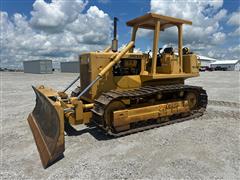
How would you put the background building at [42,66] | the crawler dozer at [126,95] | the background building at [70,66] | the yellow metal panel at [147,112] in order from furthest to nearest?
the background building at [70,66]
the background building at [42,66]
the yellow metal panel at [147,112]
the crawler dozer at [126,95]

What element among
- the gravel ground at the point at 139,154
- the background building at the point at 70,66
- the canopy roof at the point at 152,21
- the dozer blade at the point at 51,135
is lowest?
the gravel ground at the point at 139,154

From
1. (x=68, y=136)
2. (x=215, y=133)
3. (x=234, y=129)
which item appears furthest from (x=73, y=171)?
(x=234, y=129)

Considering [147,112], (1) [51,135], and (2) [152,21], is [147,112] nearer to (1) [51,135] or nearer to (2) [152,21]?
(1) [51,135]

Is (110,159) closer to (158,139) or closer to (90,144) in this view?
(90,144)

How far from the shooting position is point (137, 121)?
5.65 m

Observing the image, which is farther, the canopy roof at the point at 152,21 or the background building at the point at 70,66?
the background building at the point at 70,66

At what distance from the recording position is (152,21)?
20.9 ft

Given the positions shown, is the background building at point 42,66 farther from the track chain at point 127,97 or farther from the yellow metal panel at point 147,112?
the yellow metal panel at point 147,112

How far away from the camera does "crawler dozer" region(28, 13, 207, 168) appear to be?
504cm

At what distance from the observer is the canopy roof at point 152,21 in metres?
5.95

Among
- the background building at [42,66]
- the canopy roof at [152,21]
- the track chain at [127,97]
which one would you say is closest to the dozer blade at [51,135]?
the track chain at [127,97]

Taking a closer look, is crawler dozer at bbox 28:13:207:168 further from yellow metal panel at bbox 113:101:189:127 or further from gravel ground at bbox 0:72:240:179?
gravel ground at bbox 0:72:240:179

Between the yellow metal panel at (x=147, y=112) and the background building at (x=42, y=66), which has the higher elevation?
the background building at (x=42, y=66)

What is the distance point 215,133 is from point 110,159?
3.00 m
